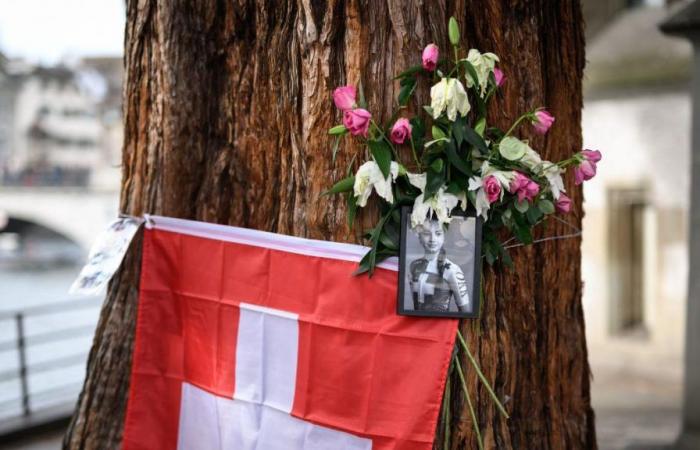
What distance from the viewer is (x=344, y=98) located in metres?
2.86

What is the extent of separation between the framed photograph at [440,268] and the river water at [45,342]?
4531 mm

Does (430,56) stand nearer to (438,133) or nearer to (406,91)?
(406,91)

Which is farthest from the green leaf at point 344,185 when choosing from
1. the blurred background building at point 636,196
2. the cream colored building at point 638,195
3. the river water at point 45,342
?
the cream colored building at point 638,195

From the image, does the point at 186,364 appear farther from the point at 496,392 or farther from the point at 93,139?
the point at 93,139

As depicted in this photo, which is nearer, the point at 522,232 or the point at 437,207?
the point at 437,207

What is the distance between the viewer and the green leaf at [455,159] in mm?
2812

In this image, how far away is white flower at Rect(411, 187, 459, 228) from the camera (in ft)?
9.20

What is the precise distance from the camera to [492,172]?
9.25 feet

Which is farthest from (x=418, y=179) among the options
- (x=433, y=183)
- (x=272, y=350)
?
(x=272, y=350)

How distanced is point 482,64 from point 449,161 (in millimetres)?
353

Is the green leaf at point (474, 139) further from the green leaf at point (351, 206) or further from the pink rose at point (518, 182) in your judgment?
the green leaf at point (351, 206)

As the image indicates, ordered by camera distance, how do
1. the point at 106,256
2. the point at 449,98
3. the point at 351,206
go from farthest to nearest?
the point at 106,256 < the point at 351,206 < the point at 449,98

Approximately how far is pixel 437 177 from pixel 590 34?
10.0 meters

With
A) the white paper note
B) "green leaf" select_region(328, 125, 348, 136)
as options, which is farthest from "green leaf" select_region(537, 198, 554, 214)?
the white paper note
